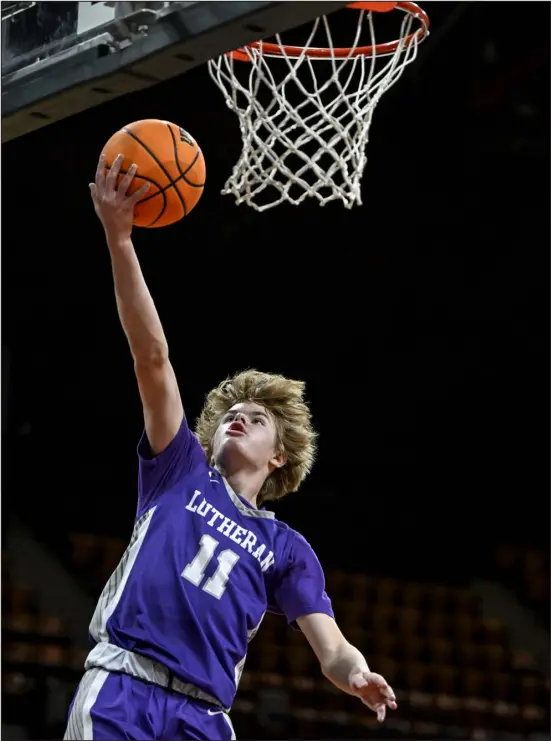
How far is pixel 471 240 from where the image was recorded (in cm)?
1083

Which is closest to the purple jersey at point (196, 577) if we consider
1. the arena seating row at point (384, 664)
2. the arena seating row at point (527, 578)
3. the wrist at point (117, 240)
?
the wrist at point (117, 240)

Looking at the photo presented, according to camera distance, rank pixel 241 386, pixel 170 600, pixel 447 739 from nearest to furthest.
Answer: pixel 170 600 → pixel 241 386 → pixel 447 739

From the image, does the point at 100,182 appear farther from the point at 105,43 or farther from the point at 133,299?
the point at 105,43

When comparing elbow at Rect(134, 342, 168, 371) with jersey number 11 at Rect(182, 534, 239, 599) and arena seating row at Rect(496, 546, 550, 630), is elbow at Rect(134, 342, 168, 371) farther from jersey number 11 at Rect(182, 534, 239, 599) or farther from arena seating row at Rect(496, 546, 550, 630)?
arena seating row at Rect(496, 546, 550, 630)

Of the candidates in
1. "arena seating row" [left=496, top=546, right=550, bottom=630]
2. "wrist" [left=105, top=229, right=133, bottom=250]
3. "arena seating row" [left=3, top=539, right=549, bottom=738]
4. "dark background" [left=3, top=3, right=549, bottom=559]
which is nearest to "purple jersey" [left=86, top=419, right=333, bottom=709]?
"wrist" [left=105, top=229, right=133, bottom=250]

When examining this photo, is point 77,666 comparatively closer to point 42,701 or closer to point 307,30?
point 42,701

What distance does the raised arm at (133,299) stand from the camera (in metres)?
3.00

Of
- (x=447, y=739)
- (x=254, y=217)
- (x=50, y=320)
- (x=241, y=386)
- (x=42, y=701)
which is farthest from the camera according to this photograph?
(x=254, y=217)

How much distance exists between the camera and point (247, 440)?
3512 mm

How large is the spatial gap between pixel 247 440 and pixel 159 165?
0.86 metres

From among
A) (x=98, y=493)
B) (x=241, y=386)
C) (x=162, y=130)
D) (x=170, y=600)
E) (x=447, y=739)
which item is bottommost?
(x=447, y=739)

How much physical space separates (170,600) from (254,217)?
24.3 feet

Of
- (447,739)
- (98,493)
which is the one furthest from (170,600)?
(98,493)

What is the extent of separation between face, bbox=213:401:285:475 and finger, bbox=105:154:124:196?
0.85 m
